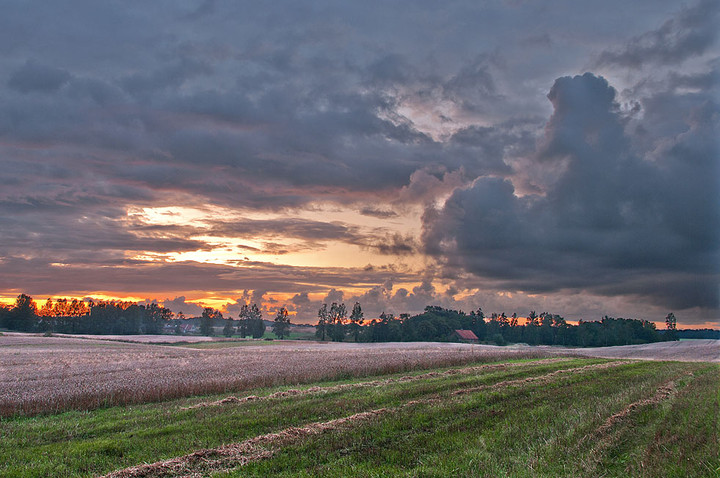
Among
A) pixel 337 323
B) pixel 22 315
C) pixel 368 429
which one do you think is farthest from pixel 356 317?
pixel 368 429

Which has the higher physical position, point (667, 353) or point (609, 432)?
point (609, 432)

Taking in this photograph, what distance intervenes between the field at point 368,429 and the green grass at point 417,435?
0.05 m

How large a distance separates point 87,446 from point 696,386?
2629 centimetres

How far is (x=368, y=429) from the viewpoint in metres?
14.2

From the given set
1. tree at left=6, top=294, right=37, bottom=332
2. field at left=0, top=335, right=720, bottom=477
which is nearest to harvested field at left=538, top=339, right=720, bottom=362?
field at left=0, top=335, right=720, bottom=477

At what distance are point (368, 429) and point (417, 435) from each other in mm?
1537

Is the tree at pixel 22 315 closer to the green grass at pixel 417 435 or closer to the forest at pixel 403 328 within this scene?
the forest at pixel 403 328

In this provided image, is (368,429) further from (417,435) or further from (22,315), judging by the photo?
(22,315)

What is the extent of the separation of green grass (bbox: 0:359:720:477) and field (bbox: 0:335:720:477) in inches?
1.9

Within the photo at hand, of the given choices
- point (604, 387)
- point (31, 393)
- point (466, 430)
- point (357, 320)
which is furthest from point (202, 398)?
point (357, 320)

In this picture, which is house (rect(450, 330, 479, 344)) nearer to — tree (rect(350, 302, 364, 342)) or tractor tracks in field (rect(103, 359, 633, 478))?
tree (rect(350, 302, 364, 342))

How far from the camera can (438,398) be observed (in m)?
Result: 19.4

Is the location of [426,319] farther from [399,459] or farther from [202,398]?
[399,459]

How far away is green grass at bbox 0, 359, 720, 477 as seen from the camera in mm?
10828
